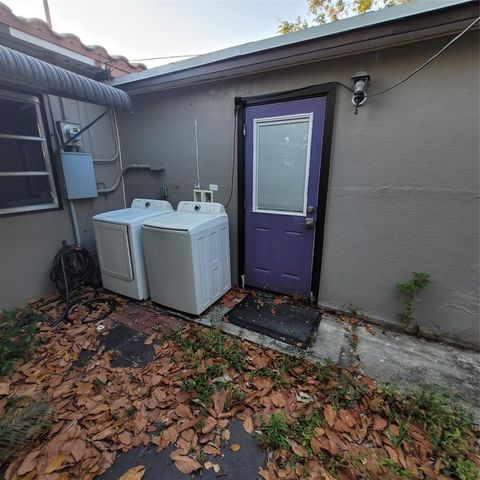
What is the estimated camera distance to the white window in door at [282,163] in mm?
2594

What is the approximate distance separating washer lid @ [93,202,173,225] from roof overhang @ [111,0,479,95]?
155cm

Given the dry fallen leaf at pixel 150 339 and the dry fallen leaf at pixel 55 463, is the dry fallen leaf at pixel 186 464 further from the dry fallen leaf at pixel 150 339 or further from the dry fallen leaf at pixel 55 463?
the dry fallen leaf at pixel 150 339

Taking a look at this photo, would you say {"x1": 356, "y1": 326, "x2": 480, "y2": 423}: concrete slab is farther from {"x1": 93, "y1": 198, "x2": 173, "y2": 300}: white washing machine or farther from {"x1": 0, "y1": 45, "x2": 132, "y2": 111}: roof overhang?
{"x1": 0, "y1": 45, "x2": 132, "y2": 111}: roof overhang

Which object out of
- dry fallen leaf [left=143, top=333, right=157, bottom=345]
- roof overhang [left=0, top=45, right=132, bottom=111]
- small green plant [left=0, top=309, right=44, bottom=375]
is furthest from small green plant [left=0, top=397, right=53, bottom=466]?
roof overhang [left=0, top=45, right=132, bottom=111]

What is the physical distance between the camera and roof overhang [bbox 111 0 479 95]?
5.56ft

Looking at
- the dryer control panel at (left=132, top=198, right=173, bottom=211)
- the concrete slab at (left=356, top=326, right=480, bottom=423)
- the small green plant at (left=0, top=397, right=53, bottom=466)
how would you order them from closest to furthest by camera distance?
the small green plant at (left=0, top=397, right=53, bottom=466) < the concrete slab at (left=356, top=326, right=480, bottom=423) < the dryer control panel at (left=132, top=198, right=173, bottom=211)

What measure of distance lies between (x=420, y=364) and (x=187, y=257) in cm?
224

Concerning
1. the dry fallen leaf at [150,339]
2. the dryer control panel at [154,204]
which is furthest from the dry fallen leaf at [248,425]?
the dryer control panel at [154,204]

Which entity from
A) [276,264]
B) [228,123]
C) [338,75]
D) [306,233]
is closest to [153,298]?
[276,264]

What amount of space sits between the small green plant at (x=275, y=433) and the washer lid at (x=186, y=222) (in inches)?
63.7

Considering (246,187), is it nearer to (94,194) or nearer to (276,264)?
(276,264)

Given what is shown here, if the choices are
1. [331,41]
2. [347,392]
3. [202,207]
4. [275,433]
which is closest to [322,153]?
[331,41]

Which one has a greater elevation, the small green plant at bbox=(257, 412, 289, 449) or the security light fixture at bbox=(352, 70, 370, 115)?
Result: the security light fixture at bbox=(352, 70, 370, 115)

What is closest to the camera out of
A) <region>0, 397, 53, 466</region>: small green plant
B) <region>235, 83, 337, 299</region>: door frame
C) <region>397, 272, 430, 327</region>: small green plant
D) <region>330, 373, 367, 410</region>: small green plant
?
<region>0, 397, 53, 466</region>: small green plant
